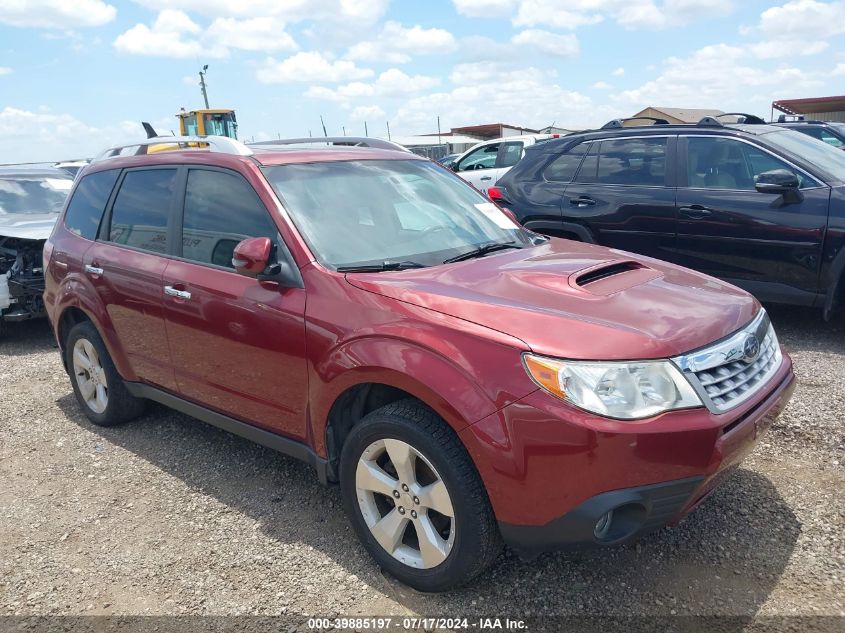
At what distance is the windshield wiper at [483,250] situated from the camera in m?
3.20

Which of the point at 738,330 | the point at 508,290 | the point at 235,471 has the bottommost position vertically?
the point at 235,471

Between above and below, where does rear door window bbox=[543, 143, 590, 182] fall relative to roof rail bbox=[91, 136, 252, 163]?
below

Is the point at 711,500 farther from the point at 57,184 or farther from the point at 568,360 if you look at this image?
the point at 57,184

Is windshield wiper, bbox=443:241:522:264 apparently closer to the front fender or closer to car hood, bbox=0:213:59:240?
the front fender

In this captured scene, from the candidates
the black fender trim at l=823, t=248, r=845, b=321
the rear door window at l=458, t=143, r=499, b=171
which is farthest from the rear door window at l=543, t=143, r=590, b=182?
the rear door window at l=458, t=143, r=499, b=171

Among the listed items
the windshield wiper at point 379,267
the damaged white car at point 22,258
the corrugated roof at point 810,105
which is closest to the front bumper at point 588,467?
the windshield wiper at point 379,267

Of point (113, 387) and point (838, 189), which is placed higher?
point (838, 189)

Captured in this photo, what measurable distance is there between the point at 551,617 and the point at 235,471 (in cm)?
208

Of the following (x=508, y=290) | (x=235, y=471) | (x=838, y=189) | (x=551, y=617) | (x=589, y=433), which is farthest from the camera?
(x=838, y=189)

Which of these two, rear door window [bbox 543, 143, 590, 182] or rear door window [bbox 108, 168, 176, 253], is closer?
rear door window [bbox 108, 168, 176, 253]

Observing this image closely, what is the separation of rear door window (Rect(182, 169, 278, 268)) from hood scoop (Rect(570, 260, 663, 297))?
4.60 ft

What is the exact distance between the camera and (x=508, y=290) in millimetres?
2715

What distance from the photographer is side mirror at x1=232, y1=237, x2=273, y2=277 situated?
2.93 meters

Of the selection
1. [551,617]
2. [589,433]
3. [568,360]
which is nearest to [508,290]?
[568,360]
